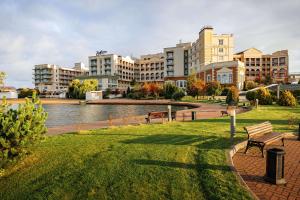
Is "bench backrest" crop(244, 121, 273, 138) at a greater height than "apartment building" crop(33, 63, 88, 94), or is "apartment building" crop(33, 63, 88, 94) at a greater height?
"apartment building" crop(33, 63, 88, 94)

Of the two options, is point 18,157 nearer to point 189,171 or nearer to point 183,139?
point 189,171

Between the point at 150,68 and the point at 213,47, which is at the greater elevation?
the point at 213,47

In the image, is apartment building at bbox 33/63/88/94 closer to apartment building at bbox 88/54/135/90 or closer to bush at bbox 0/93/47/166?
apartment building at bbox 88/54/135/90

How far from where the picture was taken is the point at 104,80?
91938mm

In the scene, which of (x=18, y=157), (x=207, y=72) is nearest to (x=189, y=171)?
(x=18, y=157)

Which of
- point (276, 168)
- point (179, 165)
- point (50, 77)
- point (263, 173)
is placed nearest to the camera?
point (276, 168)

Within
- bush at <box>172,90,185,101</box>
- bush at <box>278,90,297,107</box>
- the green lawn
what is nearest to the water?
the green lawn

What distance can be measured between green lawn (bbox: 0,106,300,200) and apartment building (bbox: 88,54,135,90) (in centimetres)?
8602

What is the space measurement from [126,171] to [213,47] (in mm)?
68218

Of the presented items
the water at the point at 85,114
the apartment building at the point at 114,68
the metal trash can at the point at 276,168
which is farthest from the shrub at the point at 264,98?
the apartment building at the point at 114,68

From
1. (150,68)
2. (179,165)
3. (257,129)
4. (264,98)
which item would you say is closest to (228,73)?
(264,98)

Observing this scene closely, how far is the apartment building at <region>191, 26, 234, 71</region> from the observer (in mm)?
68562

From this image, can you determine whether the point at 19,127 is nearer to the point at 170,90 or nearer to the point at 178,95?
the point at 178,95

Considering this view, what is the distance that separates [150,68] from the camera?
108m
